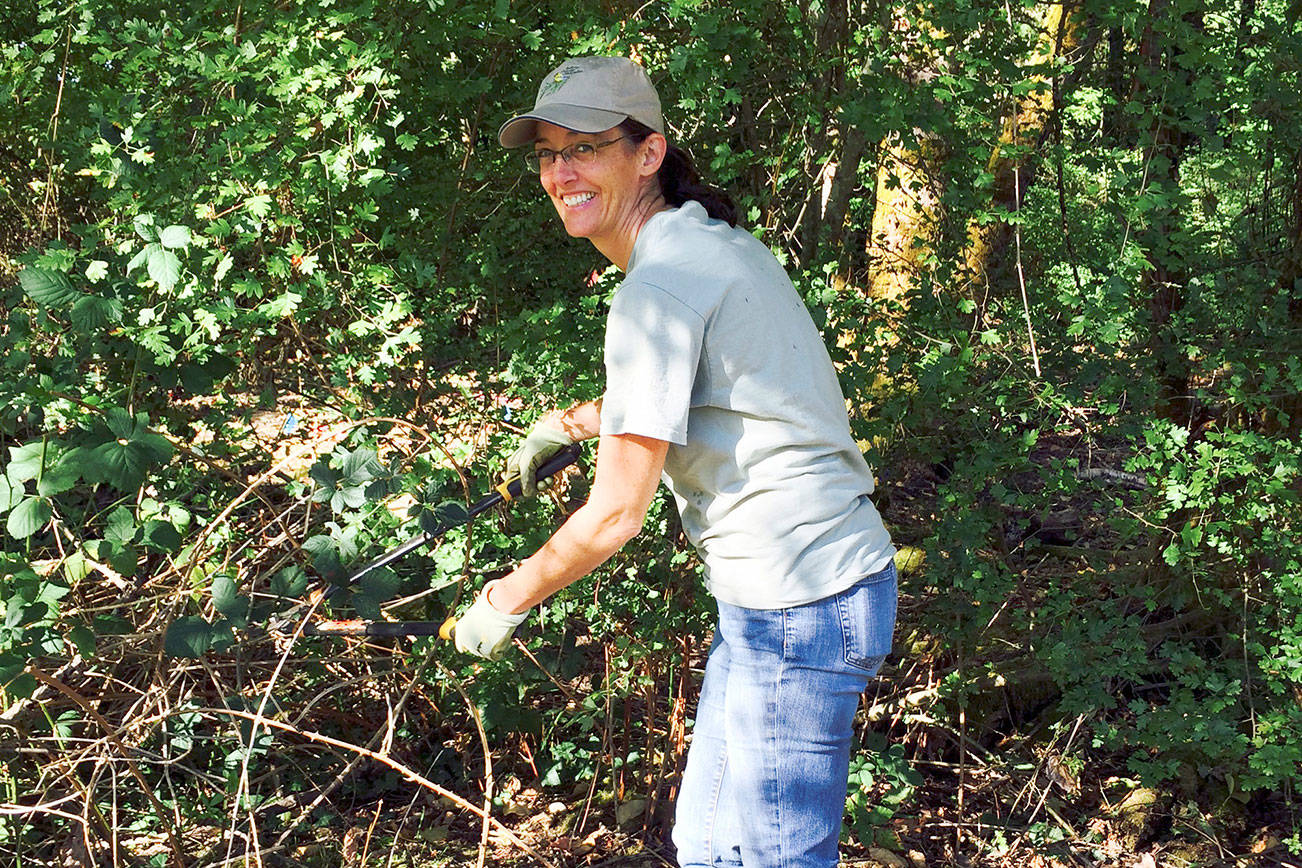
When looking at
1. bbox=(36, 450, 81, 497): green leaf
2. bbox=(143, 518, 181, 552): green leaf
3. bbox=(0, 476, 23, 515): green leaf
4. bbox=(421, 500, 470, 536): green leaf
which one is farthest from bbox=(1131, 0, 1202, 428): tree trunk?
bbox=(0, 476, 23, 515): green leaf

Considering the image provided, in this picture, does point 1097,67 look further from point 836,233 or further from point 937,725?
point 937,725

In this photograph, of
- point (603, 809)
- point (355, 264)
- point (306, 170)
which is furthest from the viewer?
point (603, 809)

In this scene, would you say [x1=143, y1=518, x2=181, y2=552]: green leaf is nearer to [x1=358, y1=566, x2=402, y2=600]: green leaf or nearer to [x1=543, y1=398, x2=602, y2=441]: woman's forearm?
[x1=358, y1=566, x2=402, y2=600]: green leaf

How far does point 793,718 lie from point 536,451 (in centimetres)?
104

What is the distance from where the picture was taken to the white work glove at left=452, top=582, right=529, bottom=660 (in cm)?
249

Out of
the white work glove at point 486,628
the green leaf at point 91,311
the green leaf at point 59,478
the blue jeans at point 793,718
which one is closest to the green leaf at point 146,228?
the green leaf at point 91,311

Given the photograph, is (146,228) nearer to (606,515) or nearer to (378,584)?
(378,584)

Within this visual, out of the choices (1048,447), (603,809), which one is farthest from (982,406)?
(603,809)

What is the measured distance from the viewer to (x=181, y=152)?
353cm

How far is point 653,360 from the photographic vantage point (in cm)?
216

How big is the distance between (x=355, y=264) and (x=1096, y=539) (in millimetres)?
Answer: 2715

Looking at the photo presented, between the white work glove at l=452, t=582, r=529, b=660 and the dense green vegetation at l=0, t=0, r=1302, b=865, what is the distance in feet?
1.19

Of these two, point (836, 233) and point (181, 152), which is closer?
point (181, 152)

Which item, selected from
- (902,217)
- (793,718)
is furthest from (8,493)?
(902,217)
